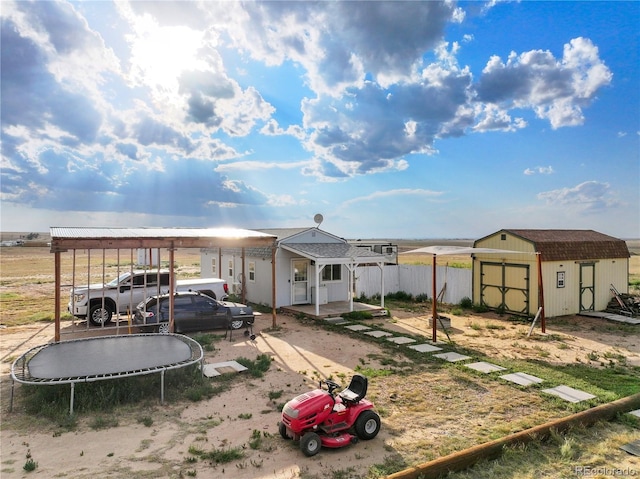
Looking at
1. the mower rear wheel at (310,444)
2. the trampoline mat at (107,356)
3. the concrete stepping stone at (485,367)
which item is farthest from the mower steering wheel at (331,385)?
the concrete stepping stone at (485,367)

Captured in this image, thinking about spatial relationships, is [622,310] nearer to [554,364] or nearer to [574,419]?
[554,364]

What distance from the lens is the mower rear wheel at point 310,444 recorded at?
5504 mm

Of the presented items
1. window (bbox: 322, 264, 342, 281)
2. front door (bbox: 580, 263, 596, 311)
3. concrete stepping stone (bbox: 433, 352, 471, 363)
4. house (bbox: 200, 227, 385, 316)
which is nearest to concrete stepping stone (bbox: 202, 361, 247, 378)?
concrete stepping stone (bbox: 433, 352, 471, 363)

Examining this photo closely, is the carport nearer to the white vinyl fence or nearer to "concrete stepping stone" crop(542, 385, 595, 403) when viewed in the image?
the white vinyl fence

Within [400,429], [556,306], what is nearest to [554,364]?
[400,429]

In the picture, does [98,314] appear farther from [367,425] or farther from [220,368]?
[367,425]

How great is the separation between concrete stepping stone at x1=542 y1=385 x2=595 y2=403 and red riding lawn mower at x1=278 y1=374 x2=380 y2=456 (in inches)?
159

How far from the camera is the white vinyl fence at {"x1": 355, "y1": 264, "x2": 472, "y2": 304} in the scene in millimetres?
18891

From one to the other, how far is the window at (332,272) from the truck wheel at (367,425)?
12.0 m

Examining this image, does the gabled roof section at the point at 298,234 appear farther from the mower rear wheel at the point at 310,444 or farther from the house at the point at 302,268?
the mower rear wheel at the point at 310,444

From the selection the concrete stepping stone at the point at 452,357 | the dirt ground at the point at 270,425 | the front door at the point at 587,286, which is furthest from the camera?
the front door at the point at 587,286

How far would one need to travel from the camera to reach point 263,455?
220 inches

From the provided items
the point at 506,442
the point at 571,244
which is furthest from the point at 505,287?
the point at 506,442

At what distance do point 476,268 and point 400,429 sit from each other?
42.7 feet
